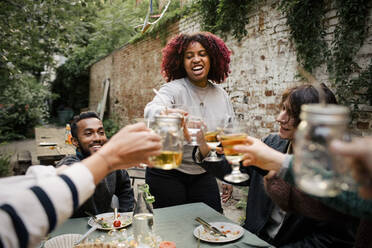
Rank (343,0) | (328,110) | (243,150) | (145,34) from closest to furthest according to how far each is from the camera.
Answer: (328,110) → (243,150) → (343,0) → (145,34)

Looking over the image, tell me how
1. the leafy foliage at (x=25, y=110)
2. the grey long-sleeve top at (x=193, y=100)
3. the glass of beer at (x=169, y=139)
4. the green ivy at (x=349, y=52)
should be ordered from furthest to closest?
the leafy foliage at (x=25, y=110)
the green ivy at (x=349, y=52)
the grey long-sleeve top at (x=193, y=100)
the glass of beer at (x=169, y=139)

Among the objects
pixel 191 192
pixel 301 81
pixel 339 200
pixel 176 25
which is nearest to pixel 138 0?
pixel 176 25

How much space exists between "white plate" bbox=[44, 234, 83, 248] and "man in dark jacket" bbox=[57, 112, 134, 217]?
2.81ft

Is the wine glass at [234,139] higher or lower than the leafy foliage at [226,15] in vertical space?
lower

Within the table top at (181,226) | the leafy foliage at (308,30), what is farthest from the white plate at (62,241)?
the leafy foliage at (308,30)

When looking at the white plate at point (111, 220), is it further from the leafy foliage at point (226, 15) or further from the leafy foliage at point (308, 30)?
the leafy foliage at point (226, 15)

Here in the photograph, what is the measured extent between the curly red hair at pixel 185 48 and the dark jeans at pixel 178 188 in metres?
0.95

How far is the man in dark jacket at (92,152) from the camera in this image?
8.25 feet

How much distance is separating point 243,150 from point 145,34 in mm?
7994

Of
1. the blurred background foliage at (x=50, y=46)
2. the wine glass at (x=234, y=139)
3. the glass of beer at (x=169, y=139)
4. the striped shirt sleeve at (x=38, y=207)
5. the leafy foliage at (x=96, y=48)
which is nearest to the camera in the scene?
the striped shirt sleeve at (x=38, y=207)

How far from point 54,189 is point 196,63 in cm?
192

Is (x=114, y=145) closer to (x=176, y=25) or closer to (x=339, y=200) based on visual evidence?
(x=339, y=200)

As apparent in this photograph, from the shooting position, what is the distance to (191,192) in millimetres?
2547

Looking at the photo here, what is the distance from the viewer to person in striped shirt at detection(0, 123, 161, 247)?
0.82 metres
